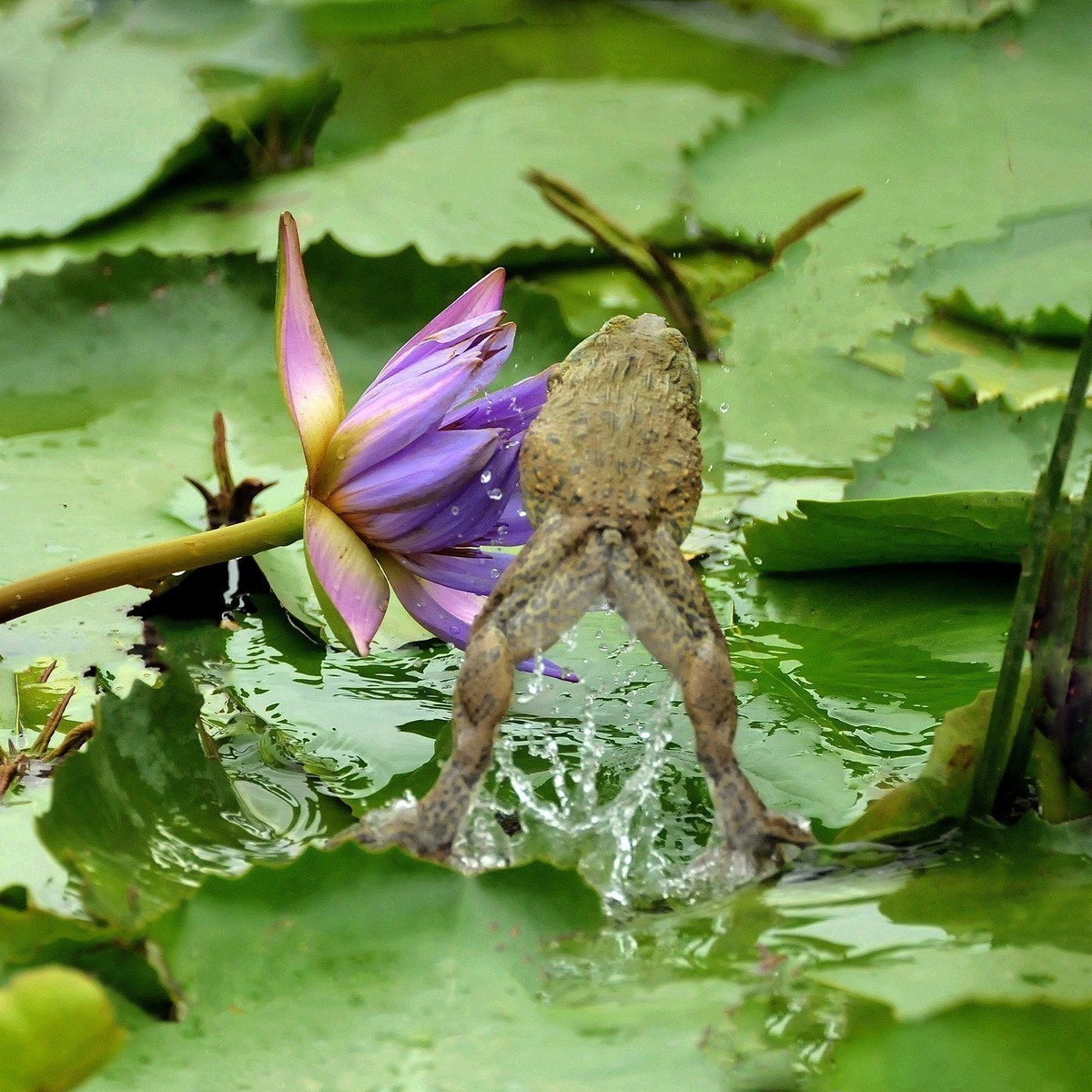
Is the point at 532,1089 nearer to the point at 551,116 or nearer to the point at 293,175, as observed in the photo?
the point at 293,175

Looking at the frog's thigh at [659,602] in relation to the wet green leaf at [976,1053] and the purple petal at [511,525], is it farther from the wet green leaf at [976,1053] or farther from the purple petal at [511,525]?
the wet green leaf at [976,1053]

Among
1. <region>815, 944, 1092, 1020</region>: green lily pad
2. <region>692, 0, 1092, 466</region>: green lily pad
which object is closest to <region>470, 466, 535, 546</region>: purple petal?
<region>815, 944, 1092, 1020</region>: green lily pad

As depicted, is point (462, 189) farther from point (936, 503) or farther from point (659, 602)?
point (659, 602)

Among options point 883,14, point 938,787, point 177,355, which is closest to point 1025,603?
point 938,787

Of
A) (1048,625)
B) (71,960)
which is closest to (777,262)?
(1048,625)

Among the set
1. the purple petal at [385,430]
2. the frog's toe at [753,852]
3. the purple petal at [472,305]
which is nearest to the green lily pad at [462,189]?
the purple petal at [472,305]

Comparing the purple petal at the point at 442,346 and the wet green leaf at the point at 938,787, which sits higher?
the purple petal at the point at 442,346

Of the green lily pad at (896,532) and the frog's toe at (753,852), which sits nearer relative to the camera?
the frog's toe at (753,852)
